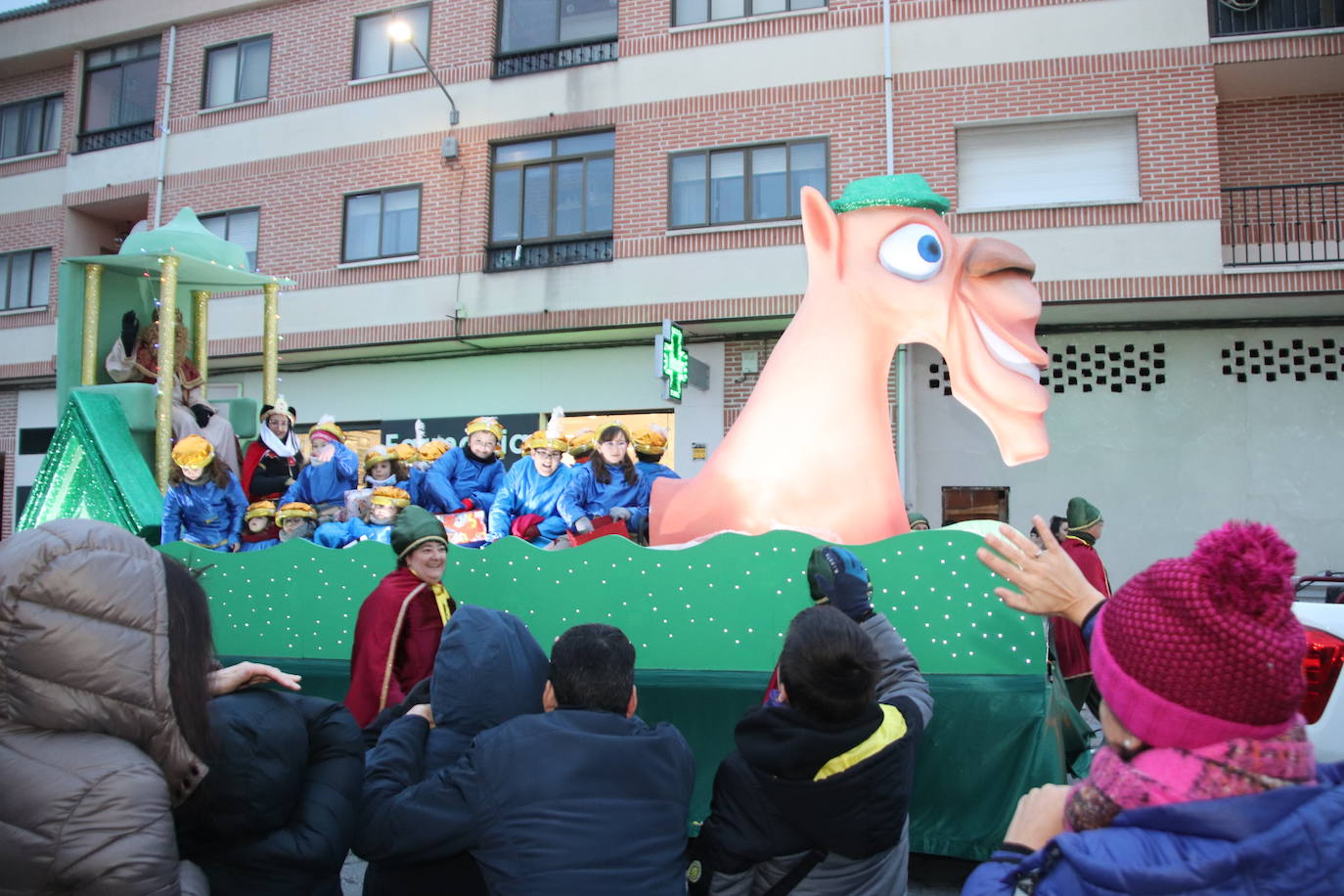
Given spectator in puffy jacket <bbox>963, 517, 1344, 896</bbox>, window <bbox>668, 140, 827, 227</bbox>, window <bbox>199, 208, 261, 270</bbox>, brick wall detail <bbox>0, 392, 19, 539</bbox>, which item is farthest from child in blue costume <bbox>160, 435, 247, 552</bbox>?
brick wall detail <bbox>0, 392, 19, 539</bbox>

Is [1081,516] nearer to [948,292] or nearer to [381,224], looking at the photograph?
[948,292]

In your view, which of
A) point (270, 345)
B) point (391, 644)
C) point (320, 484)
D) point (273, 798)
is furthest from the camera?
point (270, 345)

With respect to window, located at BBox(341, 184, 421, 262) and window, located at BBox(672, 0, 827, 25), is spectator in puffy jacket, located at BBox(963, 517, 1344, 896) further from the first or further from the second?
window, located at BBox(341, 184, 421, 262)

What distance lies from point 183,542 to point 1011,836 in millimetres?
4914

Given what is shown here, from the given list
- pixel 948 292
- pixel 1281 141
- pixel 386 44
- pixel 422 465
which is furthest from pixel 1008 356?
pixel 386 44

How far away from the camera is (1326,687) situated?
3.34 m

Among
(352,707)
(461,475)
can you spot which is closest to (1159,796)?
(352,707)

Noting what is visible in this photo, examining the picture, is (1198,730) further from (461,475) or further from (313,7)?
(313,7)

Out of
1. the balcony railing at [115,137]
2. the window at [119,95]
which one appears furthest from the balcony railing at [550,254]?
the window at [119,95]

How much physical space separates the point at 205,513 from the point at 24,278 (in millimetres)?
13473

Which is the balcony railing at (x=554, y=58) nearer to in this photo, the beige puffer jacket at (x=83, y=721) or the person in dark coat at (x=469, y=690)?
the person in dark coat at (x=469, y=690)

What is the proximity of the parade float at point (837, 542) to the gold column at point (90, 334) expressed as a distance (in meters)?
2.38

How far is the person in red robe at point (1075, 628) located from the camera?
5.14 metres

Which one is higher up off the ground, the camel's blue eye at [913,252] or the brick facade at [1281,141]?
the brick facade at [1281,141]
